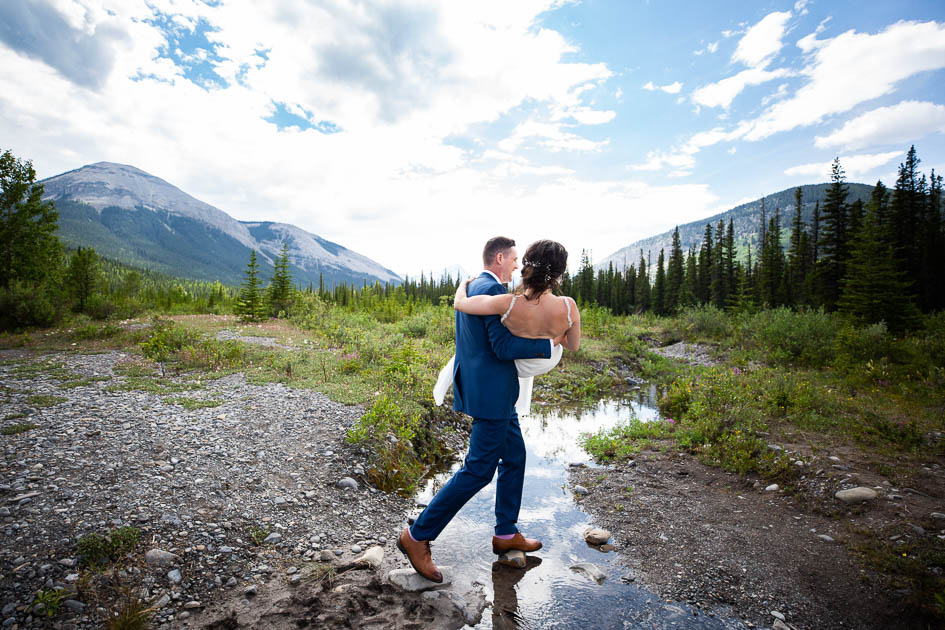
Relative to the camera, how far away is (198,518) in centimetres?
371

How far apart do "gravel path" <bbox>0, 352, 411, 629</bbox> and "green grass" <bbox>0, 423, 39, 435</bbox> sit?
9 centimetres

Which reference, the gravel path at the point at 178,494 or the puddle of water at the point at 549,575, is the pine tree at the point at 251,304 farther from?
the puddle of water at the point at 549,575

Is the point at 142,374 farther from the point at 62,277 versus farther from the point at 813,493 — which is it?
the point at 62,277

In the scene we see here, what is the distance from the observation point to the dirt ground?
10.3 feet

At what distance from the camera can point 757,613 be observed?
10.1ft

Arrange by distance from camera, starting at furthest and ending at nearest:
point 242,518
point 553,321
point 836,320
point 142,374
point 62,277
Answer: point 62,277
point 836,320
point 142,374
point 242,518
point 553,321

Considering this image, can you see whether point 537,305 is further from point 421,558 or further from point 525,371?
point 421,558

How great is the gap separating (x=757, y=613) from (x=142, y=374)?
11173 millimetres

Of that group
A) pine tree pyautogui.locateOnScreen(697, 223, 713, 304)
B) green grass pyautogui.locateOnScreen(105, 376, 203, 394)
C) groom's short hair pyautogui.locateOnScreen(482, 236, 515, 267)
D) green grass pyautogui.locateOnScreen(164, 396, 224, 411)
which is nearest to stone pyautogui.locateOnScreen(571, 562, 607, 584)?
groom's short hair pyautogui.locateOnScreen(482, 236, 515, 267)

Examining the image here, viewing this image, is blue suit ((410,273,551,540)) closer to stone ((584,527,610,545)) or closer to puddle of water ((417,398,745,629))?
puddle of water ((417,398,745,629))

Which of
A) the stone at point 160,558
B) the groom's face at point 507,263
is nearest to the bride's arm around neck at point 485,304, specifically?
the groom's face at point 507,263

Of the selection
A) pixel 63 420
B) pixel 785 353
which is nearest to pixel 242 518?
pixel 63 420

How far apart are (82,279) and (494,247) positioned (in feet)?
83.3

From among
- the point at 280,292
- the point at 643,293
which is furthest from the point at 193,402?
the point at 643,293
